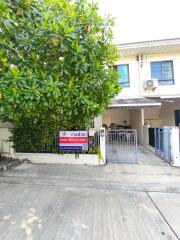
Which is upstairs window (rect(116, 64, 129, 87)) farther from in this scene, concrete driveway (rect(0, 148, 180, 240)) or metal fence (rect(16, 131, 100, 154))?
concrete driveway (rect(0, 148, 180, 240))

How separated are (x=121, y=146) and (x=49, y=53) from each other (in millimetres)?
5586

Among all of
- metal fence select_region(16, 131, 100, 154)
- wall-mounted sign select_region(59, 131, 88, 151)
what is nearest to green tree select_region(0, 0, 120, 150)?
wall-mounted sign select_region(59, 131, 88, 151)

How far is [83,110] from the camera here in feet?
19.0

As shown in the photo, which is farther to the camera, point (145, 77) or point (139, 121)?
point (139, 121)

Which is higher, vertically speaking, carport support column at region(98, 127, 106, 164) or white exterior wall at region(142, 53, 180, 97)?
white exterior wall at region(142, 53, 180, 97)

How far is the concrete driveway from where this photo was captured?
323cm

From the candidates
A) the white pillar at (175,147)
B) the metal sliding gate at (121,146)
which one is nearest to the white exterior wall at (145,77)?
the metal sliding gate at (121,146)

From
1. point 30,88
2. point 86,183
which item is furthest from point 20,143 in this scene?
point 30,88

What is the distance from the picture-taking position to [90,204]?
431 cm

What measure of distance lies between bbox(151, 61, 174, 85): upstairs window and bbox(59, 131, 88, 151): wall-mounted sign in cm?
775

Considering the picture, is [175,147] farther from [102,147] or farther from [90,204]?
[90,204]

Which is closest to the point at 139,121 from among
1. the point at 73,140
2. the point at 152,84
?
the point at 152,84

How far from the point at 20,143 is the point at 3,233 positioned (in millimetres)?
5895

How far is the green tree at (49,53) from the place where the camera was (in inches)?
167
